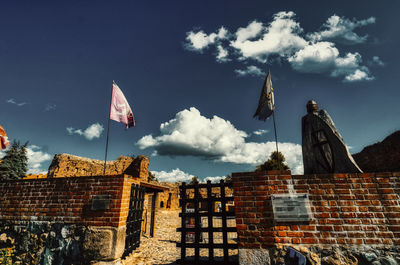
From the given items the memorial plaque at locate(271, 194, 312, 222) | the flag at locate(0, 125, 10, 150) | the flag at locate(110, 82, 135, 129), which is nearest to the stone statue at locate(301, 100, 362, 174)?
the memorial plaque at locate(271, 194, 312, 222)

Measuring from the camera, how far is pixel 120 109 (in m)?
5.89

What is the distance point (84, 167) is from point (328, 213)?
1903 centimetres

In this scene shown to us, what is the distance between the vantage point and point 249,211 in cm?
296

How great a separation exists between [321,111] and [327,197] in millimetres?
1639

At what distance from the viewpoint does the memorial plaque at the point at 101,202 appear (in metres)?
3.80

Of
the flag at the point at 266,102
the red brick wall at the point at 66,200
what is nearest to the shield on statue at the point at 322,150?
the flag at the point at 266,102

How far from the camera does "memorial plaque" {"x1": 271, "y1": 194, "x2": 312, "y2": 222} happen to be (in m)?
2.77

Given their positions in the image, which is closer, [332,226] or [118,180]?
[332,226]

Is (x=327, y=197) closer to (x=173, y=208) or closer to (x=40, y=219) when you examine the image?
(x=40, y=219)

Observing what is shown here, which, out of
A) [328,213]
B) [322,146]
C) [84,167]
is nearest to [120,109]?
[322,146]

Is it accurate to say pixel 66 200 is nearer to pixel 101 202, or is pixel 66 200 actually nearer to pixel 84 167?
pixel 101 202

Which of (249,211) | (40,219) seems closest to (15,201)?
(40,219)

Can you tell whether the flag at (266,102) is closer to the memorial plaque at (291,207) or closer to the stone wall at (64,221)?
the memorial plaque at (291,207)

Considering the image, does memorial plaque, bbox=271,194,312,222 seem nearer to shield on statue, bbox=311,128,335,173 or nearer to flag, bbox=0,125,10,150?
shield on statue, bbox=311,128,335,173
